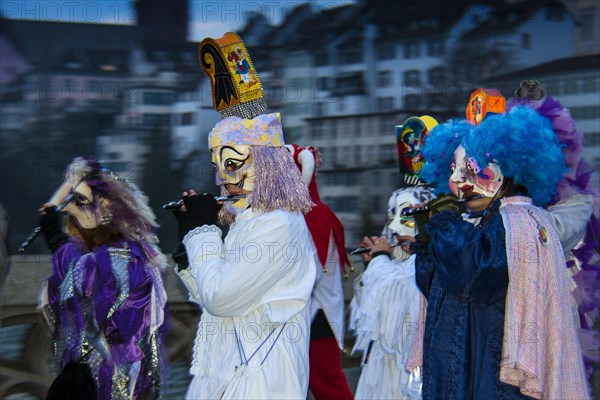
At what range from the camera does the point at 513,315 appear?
4.06m

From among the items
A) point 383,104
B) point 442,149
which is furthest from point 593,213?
point 383,104

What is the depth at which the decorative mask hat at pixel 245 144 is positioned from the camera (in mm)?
4133

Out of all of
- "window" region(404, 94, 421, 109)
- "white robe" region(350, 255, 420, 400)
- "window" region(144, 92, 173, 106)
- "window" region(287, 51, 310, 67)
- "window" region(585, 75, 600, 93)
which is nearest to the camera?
"white robe" region(350, 255, 420, 400)

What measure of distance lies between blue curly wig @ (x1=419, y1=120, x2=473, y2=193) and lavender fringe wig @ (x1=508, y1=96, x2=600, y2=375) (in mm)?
731

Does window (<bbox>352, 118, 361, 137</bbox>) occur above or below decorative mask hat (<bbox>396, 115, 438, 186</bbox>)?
above

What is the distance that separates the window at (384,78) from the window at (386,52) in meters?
0.12

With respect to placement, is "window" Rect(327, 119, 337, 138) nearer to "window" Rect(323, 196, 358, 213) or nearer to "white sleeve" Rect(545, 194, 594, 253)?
"window" Rect(323, 196, 358, 213)

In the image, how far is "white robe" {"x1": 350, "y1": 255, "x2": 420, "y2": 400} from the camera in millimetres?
5699

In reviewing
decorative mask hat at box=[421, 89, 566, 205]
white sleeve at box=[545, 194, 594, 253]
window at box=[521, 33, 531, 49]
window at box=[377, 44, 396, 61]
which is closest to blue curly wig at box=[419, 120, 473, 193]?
decorative mask hat at box=[421, 89, 566, 205]

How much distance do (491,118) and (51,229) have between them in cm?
207

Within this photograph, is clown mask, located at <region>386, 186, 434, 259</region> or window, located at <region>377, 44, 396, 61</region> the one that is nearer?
clown mask, located at <region>386, 186, 434, 259</region>

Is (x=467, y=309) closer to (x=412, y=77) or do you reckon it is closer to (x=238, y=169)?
(x=238, y=169)

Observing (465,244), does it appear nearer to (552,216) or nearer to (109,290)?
(552,216)

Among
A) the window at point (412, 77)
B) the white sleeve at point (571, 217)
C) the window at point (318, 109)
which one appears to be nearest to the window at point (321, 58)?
the window at point (318, 109)
